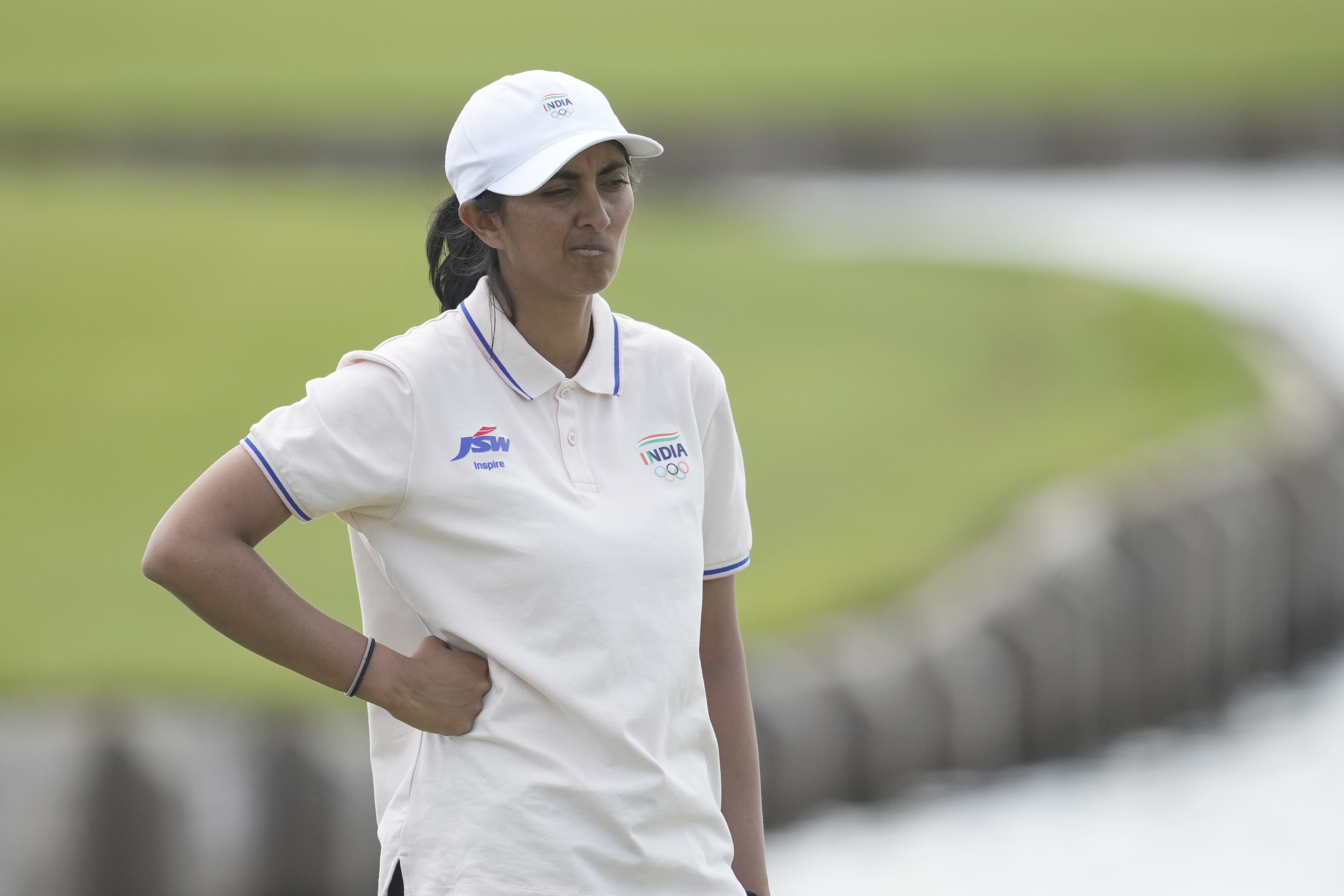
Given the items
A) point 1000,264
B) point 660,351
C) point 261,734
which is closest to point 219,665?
point 261,734

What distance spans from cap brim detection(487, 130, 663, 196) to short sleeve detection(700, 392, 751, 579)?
0.35 meters

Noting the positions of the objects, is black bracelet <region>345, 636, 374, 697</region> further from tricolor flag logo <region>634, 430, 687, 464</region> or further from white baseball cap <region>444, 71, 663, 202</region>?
white baseball cap <region>444, 71, 663, 202</region>

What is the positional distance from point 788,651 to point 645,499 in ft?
16.2

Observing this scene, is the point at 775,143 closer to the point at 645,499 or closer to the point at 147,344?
the point at 147,344

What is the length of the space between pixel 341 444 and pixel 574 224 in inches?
13.7

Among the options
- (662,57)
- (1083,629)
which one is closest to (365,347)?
(1083,629)

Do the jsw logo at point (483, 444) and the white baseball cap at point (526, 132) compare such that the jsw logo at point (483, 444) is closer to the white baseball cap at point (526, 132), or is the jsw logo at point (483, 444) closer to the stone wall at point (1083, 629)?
the white baseball cap at point (526, 132)

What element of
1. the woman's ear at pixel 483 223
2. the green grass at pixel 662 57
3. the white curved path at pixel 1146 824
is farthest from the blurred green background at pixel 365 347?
the green grass at pixel 662 57

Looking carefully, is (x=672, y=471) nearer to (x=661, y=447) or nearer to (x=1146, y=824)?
(x=661, y=447)

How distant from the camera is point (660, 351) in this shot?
6.78 feet

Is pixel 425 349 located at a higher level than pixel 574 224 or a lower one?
lower

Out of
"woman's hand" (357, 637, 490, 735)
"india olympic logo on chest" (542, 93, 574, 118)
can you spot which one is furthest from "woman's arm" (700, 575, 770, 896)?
"india olympic logo on chest" (542, 93, 574, 118)

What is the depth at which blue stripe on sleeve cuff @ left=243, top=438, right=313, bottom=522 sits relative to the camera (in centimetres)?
185

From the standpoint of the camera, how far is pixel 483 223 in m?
1.99
